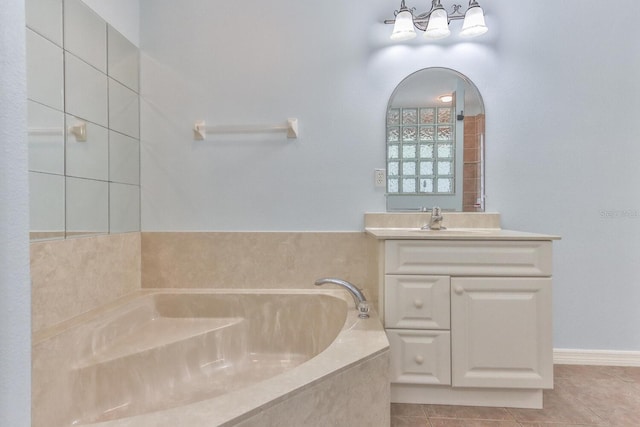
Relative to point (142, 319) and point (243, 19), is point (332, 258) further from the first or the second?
point (243, 19)

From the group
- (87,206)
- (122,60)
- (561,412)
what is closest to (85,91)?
(122,60)

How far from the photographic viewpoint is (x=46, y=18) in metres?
1.35

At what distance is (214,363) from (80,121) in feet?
4.46

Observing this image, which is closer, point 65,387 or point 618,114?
point 65,387

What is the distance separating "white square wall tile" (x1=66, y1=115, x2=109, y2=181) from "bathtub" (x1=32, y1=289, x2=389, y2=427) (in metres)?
0.68

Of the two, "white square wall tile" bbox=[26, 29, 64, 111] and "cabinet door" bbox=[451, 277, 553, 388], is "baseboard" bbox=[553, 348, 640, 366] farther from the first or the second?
"white square wall tile" bbox=[26, 29, 64, 111]

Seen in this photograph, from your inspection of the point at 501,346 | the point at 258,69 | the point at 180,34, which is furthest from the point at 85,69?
the point at 501,346

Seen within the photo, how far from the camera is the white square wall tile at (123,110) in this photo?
5.90ft

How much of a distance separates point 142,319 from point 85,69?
1.30 meters

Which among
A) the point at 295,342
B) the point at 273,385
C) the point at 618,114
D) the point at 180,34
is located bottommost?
the point at 295,342

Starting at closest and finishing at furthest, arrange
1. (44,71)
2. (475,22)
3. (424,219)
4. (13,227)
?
(13,227) < (44,71) < (475,22) < (424,219)

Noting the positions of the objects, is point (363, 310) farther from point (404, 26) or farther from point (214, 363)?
point (404, 26)

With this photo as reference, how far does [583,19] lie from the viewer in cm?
196

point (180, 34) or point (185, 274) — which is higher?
point (180, 34)
